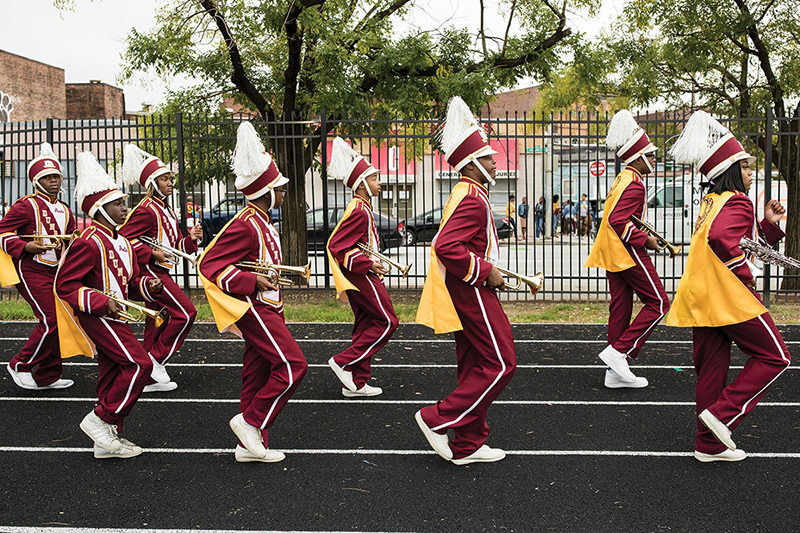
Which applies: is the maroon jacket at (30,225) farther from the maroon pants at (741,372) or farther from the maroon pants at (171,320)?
the maroon pants at (741,372)

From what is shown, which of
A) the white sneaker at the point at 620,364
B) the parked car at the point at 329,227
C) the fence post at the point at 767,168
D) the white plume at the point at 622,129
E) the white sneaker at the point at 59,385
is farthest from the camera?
the parked car at the point at 329,227

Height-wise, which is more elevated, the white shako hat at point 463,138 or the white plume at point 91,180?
the white shako hat at point 463,138

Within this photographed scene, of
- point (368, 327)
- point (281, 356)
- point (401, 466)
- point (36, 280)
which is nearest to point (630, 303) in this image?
point (368, 327)

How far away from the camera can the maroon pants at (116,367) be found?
5059mm

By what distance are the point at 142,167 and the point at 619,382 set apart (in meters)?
4.62

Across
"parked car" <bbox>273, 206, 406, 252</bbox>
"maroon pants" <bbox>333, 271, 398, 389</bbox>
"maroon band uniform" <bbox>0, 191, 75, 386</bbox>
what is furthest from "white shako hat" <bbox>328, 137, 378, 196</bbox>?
"parked car" <bbox>273, 206, 406, 252</bbox>

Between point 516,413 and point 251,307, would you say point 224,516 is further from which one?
point 516,413

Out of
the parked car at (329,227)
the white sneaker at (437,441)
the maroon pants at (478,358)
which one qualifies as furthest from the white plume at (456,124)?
the parked car at (329,227)

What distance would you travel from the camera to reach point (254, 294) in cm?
498

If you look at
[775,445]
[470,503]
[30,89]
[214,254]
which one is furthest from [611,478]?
[30,89]

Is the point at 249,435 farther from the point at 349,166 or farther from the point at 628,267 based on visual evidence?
the point at 628,267

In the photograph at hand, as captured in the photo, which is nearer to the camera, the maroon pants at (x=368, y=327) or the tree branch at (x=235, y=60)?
the maroon pants at (x=368, y=327)

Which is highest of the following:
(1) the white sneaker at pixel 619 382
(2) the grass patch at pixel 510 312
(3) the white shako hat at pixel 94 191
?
(3) the white shako hat at pixel 94 191

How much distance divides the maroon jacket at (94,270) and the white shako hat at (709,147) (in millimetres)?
3745
